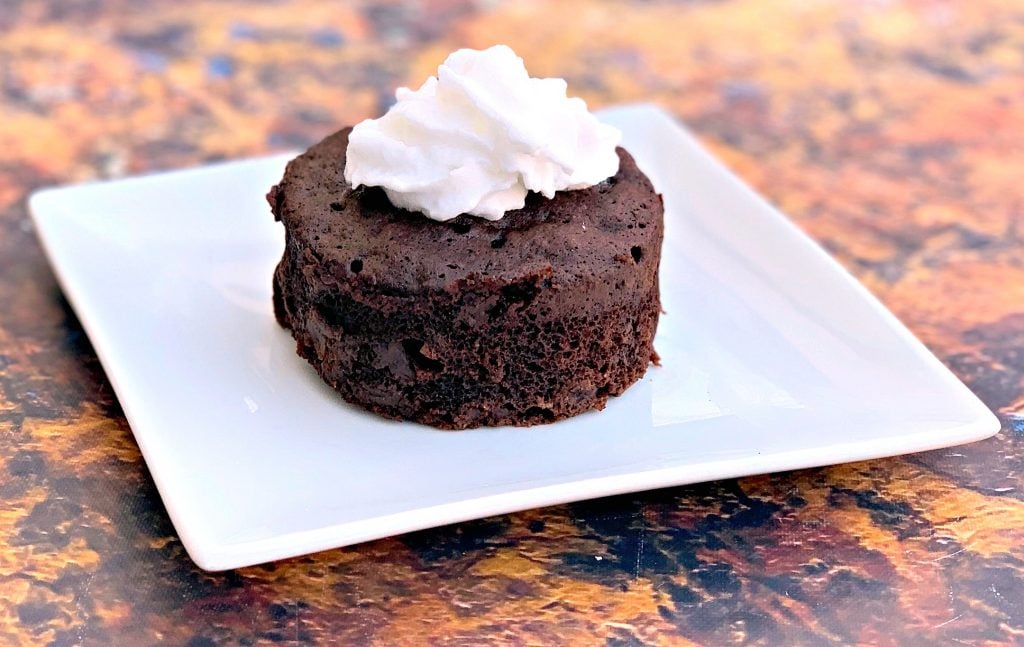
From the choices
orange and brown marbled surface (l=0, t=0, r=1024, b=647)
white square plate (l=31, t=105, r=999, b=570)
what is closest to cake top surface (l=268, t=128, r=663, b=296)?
white square plate (l=31, t=105, r=999, b=570)

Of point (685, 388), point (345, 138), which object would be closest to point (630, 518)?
point (685, 388)

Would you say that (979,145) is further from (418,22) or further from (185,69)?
(185,69)

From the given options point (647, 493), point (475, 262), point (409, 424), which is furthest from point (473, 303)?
point (647, 493)

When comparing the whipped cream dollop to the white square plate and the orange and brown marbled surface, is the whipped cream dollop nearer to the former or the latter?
the white square plate

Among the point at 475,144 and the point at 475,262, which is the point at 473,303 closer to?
the point at 475,262

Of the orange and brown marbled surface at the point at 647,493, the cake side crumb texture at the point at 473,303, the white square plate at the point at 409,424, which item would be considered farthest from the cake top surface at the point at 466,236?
the orange and brown marbled surface at the point at 647,493

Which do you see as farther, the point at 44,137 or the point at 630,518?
the point at 44,137
